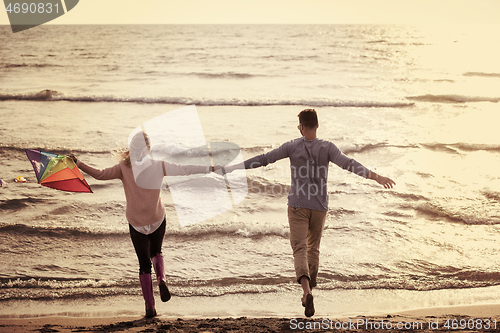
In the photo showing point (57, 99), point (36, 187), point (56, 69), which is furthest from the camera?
point (56, 69)

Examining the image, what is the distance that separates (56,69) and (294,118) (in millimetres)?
17035

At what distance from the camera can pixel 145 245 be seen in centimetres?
372

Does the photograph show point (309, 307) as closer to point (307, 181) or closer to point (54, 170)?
point (307, 181)

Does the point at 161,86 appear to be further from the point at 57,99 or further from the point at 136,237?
the point at 136,237

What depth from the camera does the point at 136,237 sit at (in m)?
3.65

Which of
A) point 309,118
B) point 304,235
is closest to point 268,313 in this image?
point 304,235

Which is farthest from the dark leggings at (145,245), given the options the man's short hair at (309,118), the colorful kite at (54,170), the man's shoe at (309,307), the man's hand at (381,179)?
the man's hand at (381,179)

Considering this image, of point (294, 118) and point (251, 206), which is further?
point (294, 118)

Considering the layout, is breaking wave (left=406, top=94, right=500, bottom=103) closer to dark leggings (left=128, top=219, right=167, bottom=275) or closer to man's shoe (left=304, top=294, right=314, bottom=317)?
man's shoe (left=304, top=294, right=314, bottom=317)

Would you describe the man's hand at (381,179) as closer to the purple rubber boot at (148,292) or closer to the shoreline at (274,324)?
the shoreline at (274,324)

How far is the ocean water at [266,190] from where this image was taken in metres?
4.83

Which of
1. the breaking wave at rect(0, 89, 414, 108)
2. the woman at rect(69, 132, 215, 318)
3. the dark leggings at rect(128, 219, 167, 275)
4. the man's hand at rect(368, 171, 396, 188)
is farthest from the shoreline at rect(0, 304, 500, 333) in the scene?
the breaking wave at rect(0, 89, 414, 108)

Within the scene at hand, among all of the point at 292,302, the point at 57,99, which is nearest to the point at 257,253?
the point at 292,302

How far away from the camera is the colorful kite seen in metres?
3.80
